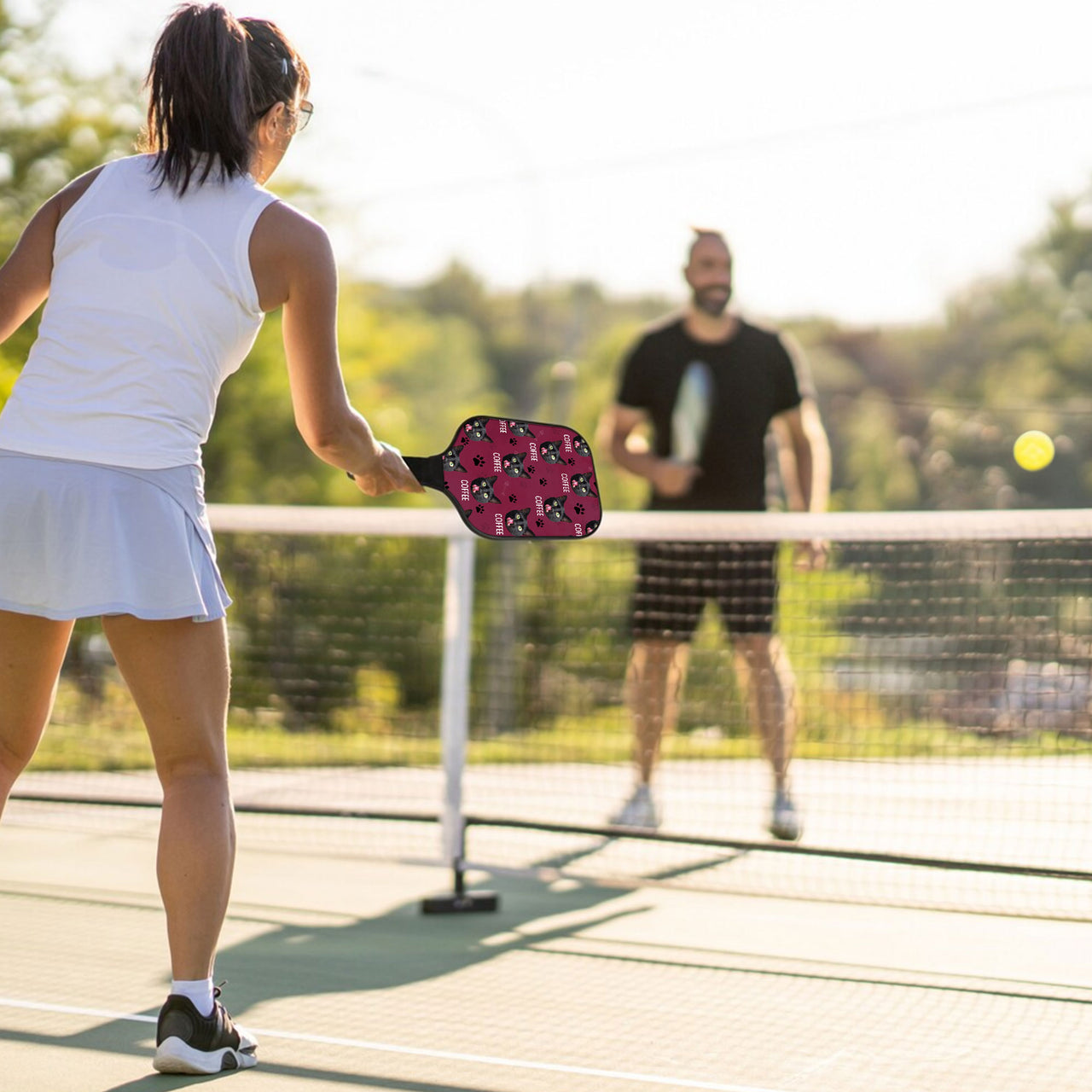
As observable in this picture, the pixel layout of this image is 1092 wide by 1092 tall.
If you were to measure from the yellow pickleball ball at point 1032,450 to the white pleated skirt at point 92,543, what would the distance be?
5.30 metres

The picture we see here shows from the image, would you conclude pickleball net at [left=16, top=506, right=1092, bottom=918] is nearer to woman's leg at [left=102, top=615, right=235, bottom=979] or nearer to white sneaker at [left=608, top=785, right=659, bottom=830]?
white sneaker at [left=608, top=785, right=659, bottom=830]

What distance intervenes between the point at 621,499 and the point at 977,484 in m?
14.2

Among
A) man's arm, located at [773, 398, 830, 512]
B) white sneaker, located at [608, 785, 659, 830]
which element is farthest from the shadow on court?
man's arm, located at [773, 398, 830, 512]

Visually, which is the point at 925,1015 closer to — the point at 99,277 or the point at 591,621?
the point at 99,277

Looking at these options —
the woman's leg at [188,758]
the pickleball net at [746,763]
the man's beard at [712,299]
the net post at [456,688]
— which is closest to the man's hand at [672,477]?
the pickleball net at [746,763]

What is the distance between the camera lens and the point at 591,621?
89.5 feet

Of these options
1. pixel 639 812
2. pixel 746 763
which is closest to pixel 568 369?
pixel 746 763

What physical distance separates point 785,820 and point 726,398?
1.62 metres

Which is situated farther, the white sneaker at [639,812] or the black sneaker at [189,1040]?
the white sneaker at [639,812]

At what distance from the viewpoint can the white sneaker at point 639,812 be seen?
20.5 ft

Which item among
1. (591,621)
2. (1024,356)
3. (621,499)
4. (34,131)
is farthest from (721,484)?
(1024,356)

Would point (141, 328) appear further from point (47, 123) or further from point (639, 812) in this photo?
point (47, 123)

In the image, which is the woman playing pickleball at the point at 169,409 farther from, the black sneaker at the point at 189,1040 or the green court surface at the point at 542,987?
the green court surface at the point at 542,987

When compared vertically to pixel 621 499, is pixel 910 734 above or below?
below
